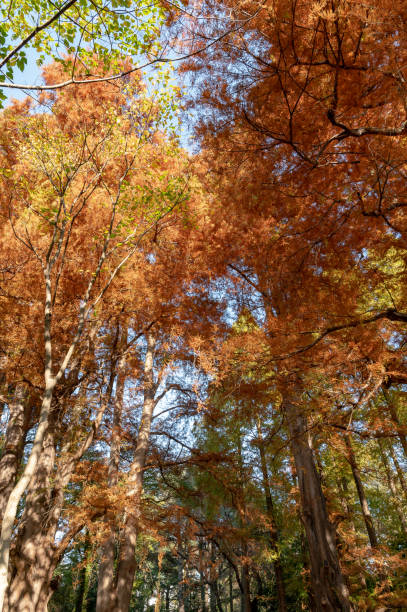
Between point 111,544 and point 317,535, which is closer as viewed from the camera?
point 317,535

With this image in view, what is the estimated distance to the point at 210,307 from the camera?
28.3ft

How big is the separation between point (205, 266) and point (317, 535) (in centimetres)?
530

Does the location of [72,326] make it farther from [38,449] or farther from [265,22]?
[265,22]

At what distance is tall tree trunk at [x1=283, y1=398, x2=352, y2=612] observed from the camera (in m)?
4.64

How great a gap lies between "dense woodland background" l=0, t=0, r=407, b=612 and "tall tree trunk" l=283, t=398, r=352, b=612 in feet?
0.10

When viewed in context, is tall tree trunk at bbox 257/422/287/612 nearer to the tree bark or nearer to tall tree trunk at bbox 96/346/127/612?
the tree bark

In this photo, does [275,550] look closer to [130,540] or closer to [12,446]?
[130,540]

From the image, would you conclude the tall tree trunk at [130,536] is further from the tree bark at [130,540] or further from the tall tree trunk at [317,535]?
the tall tree trunk at [317,535]

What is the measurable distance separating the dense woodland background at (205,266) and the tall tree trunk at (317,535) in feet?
0.10

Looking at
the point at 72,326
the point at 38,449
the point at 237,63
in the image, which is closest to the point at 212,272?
the point at 72,326

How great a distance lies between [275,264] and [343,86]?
2.87 meters

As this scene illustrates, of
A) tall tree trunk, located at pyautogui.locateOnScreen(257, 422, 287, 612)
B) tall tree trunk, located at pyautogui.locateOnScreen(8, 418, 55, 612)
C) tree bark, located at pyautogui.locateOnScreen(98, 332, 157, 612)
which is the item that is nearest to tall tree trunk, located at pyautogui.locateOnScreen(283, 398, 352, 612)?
tree bark, located at pyautogui.locateOnScreen(98, 332, 157, 612)

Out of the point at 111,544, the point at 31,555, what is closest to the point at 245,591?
the point at 111,544

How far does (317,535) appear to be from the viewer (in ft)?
16.7
